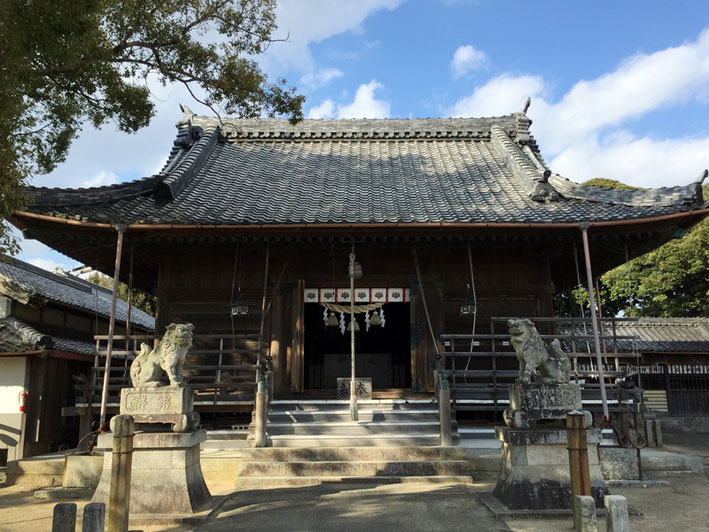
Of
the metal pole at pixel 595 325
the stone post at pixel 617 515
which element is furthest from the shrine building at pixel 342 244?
the stone post at pixel 617 515

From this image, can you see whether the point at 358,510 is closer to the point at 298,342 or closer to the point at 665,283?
the point at 298,342

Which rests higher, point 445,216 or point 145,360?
point 445,216

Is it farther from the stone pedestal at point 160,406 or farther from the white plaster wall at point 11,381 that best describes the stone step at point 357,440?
the white plaster wall at point 11,381

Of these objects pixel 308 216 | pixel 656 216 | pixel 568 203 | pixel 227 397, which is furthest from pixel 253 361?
pixel 656 216

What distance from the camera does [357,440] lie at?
10078 millimetres

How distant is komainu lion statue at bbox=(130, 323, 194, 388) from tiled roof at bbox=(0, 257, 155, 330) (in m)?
6.23

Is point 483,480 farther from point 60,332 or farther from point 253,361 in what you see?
point 60,332

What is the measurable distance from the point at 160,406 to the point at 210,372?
558cm

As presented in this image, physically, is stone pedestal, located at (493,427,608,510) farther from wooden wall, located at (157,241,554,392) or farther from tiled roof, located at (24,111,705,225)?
wooden wall, located at (157,241,554,392)

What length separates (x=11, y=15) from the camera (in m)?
6.14

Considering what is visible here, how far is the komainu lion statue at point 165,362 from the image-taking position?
7797 mm

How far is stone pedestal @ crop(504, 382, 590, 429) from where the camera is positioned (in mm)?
7402

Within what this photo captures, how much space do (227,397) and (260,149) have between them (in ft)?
32.0

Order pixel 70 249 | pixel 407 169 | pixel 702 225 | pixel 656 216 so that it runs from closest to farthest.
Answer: pixel 656 216
pixel 70 249
pixel 407 169
pixel 702 225
